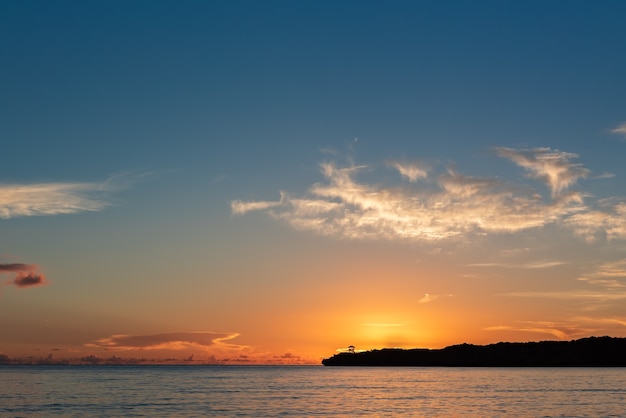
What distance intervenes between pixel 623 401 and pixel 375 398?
37038 mm

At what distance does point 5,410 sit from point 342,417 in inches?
1691

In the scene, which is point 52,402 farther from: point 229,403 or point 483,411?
point 483,411

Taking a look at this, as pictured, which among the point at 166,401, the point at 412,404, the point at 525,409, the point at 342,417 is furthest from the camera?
the point at 166,401

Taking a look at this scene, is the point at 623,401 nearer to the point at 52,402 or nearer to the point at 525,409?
the point at 525,409

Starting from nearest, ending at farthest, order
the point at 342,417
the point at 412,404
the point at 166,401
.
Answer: the point at 342,417 < the point at 412,404 < the point at 166,401

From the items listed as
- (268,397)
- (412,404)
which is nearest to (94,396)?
(268,397)

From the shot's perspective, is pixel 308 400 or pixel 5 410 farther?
pixel 308 400

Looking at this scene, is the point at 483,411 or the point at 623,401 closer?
the point at 483,411

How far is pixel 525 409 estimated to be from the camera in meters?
87.5

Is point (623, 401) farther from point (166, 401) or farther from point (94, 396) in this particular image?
point (94, 396)

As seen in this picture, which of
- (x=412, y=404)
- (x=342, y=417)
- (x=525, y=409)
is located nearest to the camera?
(x=342, y=417)

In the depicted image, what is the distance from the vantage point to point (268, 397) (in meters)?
116

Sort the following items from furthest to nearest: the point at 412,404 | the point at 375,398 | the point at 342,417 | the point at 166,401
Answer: the point at 375,398 < the point at 166,401 < the point at 412,404 < the point at 342,417

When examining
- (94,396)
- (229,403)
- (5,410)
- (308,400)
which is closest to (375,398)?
(308,400)
